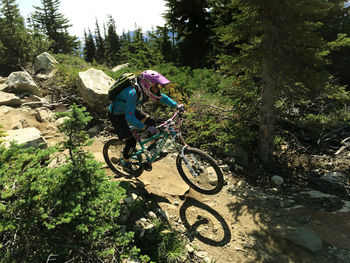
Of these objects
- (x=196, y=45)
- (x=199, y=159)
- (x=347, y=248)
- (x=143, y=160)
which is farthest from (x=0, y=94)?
(x=196, y=45)

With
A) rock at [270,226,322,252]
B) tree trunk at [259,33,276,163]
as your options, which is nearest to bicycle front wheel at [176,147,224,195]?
rock at [270,226,322,252]

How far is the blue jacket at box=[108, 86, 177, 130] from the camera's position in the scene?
409cm

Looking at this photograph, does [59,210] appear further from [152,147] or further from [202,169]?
[202,169]

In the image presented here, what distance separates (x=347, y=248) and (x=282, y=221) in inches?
45.3

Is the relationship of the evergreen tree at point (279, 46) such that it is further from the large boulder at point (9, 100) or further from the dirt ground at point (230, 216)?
the large boulder at point (9, 100)

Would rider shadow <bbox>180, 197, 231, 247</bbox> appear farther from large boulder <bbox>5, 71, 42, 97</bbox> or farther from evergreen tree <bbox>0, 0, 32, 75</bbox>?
evergreen tree <bbox>0, 0, 32, 75</bbox>

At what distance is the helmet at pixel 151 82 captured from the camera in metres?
4.08

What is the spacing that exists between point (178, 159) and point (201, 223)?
1.48 meters

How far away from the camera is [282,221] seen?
4.73 meters

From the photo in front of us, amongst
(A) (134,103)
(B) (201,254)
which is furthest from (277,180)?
(A) (134,103)

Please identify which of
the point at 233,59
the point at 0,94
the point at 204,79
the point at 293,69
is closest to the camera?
the point at 293,69

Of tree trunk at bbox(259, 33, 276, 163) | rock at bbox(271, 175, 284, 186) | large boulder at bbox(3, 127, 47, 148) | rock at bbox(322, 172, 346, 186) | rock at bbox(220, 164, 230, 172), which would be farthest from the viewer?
rock at bbox(220, 164, 230, 172)

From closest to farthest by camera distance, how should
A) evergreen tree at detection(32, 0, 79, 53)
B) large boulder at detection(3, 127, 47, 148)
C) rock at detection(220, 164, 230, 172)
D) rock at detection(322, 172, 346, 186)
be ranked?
large boulder at detection(3, 127, 47, 148), rock at detection(322, 172, 346, 186), rock at detection(220, 164, 230, 172), evergreen tree at detection(32, 0, 79, 53)

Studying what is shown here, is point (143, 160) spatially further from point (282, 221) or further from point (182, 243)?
point (282, 221)
